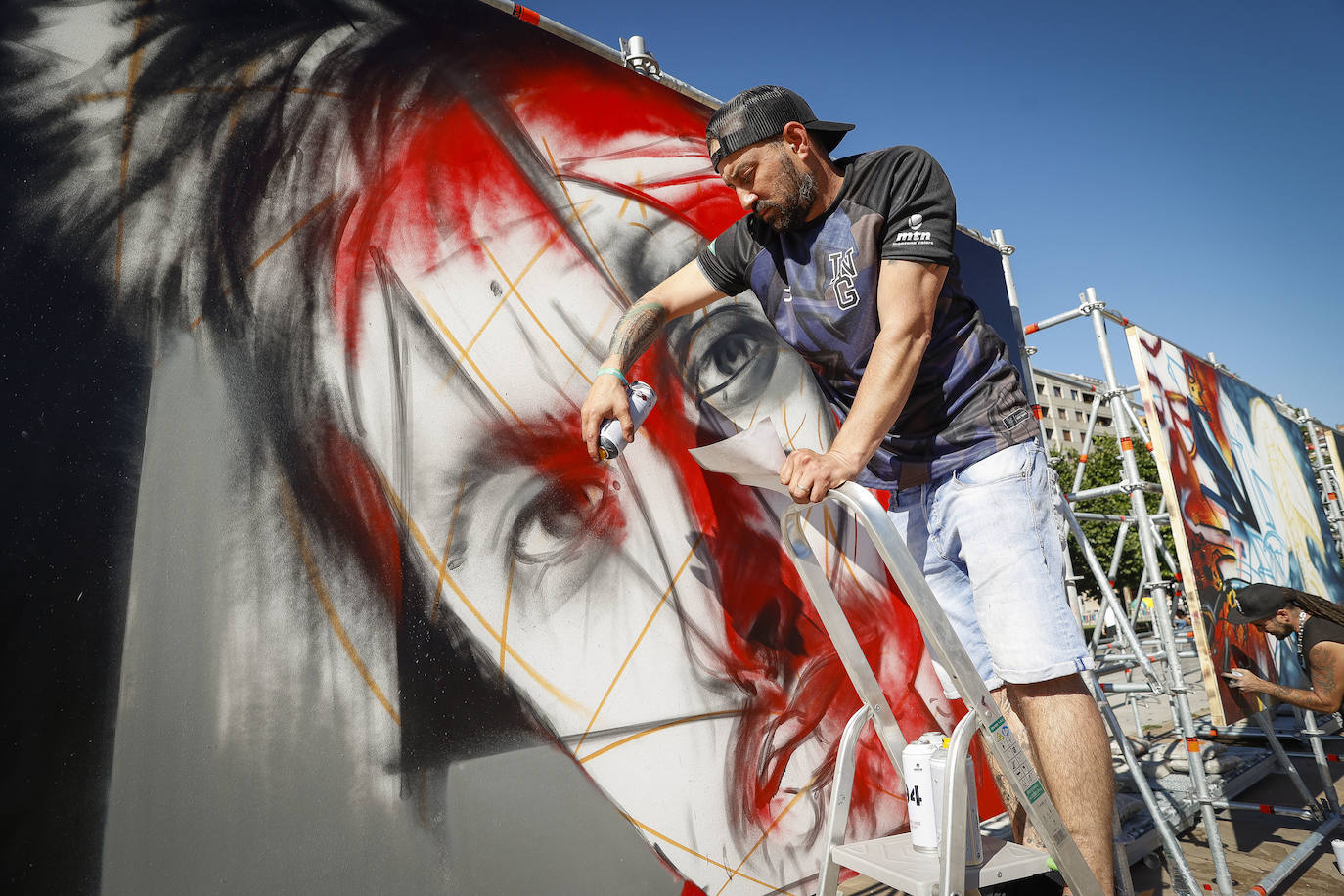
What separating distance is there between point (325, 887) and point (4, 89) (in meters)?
1.52

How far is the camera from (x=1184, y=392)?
16.1 feet

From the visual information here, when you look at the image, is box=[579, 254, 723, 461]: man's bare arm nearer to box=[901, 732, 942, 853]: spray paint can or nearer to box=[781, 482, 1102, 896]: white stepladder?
box=[781, 482, 1102, 896]: white stepladder

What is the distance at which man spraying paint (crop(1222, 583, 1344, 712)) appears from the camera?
12.3 feet

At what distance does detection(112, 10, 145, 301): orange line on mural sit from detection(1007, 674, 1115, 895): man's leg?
1.99 meters

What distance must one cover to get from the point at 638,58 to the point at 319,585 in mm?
1833

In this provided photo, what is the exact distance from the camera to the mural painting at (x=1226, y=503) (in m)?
4.07

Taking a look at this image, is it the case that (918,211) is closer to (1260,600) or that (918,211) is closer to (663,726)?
(663,726)

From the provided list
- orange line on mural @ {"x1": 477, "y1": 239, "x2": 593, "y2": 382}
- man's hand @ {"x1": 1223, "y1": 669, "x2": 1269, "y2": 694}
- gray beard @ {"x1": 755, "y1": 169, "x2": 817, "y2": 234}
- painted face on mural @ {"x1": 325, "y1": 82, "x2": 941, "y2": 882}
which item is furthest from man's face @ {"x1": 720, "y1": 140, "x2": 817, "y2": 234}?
man's hand @ {"x1": 1223, "y1": 669, "x2": 1269, "y2": 694}

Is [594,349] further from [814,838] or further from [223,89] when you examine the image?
[814,838]

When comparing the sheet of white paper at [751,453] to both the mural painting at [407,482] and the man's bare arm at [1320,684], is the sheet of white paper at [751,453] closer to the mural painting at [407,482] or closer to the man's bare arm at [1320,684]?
the mural painting at [407,482]

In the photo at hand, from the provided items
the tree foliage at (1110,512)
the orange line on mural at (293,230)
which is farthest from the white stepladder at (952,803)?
the tree foliage at (1110,512)

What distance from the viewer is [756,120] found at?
178 cm

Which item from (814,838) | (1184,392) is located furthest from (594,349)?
(1184,392)

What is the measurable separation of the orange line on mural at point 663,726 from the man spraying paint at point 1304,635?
3.30 metres
